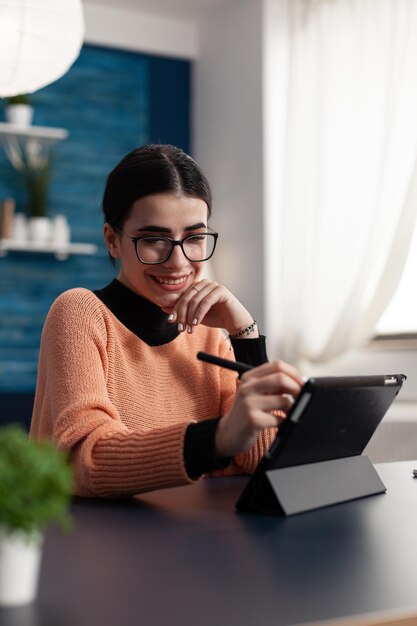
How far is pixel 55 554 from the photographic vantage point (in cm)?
82

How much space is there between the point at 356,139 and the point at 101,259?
4.84ft

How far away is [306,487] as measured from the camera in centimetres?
108

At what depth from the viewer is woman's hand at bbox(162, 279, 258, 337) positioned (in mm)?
1532

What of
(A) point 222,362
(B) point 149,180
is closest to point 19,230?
(B) point 149,180

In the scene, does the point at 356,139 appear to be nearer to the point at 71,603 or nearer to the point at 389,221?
the point at 389,221

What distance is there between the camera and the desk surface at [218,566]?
64 cm

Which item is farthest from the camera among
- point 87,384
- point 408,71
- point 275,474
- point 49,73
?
point 408,71

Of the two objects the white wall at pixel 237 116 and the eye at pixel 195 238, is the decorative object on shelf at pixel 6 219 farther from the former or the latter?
the eye at pixel 195 238

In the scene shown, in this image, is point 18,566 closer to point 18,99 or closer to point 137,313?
point 137,313

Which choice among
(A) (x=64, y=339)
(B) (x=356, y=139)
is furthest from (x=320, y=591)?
(B) (x=356, y=139)

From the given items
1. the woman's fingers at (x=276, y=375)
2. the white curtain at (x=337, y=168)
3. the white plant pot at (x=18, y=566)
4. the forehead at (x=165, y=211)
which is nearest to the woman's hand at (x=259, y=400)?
the woman's fingers at (x=276, y=375)

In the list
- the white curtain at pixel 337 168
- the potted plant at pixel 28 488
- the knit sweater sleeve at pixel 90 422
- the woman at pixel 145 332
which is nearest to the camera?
the potted plant at pixel 28 488

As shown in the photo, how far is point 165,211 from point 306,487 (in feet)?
1.93

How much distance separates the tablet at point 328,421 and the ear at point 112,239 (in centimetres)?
60
